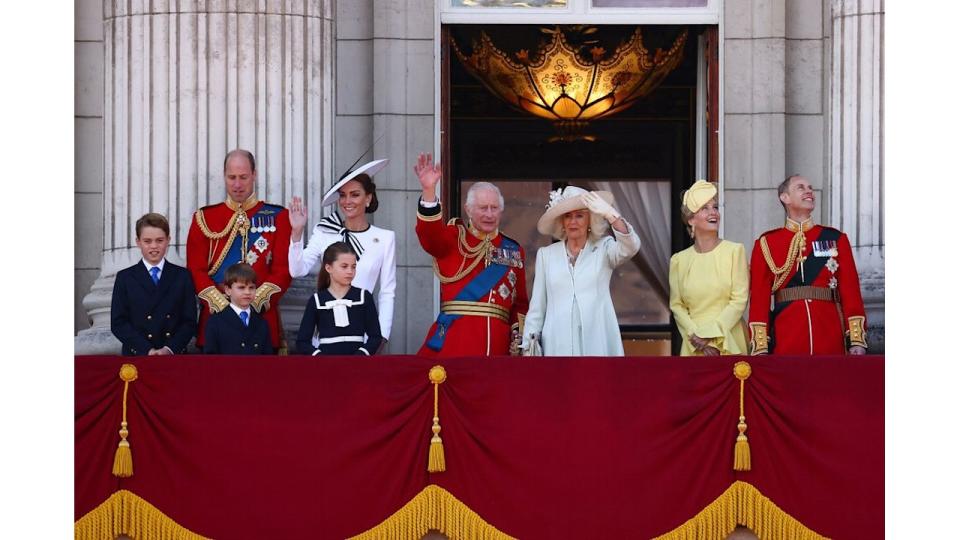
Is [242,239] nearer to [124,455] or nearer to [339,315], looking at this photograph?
[339,315]

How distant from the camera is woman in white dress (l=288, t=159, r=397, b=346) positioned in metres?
14.6

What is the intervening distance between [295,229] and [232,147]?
5.33 ft

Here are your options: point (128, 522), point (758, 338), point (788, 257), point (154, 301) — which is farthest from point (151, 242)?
point (788, 257)

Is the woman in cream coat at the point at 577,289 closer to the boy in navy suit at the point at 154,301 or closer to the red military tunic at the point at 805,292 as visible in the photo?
the red military tunic at the point at 805,292

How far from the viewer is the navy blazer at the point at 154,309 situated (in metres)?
14.4

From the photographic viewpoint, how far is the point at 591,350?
47.2ft

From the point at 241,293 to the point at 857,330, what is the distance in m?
3.70

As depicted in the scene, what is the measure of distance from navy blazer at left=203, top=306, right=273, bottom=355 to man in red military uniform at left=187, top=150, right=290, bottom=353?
0.35 m

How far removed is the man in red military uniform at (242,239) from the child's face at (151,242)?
0.36m

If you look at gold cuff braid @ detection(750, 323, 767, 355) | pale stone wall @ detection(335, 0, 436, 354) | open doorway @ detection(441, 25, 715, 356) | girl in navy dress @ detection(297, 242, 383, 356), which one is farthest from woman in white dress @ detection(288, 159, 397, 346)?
open doorway @ detection(441, 25, 715, 356)

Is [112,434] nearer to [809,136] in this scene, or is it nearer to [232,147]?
[232,147]

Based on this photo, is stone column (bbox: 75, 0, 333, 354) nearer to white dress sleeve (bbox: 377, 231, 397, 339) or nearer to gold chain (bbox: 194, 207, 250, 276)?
gold chain (bbox: 194, 207, 250, 276)

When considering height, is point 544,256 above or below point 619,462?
above

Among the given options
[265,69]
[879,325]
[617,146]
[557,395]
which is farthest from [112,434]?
[617,146]
